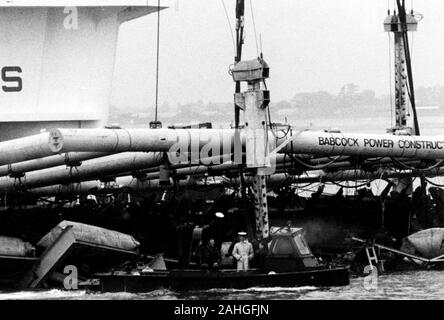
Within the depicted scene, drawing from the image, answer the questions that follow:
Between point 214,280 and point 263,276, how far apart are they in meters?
1.15

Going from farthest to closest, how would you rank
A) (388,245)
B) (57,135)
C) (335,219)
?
1. (335,219)
2. (388,245)
3. (57,135)

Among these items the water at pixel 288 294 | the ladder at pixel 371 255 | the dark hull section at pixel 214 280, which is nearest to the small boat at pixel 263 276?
the dark hull section at pixel 214 280

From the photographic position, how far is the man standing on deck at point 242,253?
97.1 feet

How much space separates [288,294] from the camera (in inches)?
1107

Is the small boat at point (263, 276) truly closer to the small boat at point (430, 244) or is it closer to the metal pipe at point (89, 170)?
the metal pipe at point (89, 170)

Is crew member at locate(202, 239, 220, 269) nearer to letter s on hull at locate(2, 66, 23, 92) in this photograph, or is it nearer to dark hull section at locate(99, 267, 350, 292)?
dark hull section at locate(99, 267, 350, 292)

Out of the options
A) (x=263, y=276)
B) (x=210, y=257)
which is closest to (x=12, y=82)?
(x=210, y=257)

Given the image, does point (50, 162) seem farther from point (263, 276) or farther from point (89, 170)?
point (263, 276)

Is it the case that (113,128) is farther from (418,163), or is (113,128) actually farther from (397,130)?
(418,163)

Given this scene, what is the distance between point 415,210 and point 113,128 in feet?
47.7

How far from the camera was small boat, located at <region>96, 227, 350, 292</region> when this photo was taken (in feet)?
94.2

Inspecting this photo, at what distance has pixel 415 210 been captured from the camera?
41312mm
